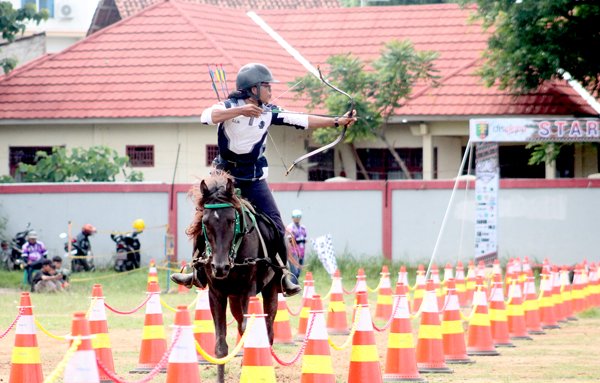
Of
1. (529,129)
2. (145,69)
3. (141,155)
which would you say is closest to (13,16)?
(145,69)

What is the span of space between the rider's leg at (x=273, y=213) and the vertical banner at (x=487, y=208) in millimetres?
15279

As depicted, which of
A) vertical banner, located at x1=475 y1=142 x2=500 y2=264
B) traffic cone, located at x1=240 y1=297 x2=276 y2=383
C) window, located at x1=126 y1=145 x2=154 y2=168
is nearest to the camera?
traffic cone, located at x1=240 y1=297 x2=276 y2=383

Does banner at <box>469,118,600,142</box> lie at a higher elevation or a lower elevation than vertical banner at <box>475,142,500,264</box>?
higher

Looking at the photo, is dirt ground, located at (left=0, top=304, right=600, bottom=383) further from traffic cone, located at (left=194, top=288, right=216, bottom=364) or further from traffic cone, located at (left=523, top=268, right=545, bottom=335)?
traffic cone, located at (left=194, top=288, right=216, bottom=364)

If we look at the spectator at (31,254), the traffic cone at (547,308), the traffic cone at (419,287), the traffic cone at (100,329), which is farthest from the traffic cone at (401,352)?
the spectator at (31,254)

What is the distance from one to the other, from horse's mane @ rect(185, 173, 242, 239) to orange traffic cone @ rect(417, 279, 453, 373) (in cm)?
255

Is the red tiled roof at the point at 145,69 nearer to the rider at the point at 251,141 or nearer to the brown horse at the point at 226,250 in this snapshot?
the rider at the point at 251,141

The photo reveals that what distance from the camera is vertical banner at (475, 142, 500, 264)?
27969 mm

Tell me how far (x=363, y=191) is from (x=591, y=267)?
22.2 ft

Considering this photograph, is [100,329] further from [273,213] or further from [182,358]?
[182,358]

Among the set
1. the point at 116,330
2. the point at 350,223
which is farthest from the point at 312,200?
the point at 116,330

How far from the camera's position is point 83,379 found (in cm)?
771

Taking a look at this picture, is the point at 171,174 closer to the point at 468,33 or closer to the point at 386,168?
the point at 386,168

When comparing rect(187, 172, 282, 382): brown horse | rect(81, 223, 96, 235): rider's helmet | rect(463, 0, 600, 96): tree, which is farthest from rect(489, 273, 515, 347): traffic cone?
rect(81, 223, 96, 235): rider's helmet
